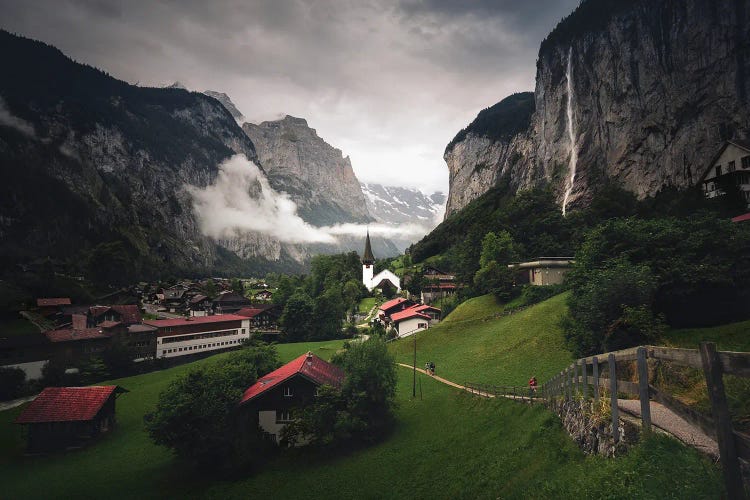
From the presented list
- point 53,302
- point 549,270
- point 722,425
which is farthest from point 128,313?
point 722,425

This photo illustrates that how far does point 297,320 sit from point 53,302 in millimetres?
49767

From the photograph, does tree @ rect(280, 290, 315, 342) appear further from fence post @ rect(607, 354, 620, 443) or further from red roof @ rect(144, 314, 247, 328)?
fence post @ rect(607, 354, 620, 443)

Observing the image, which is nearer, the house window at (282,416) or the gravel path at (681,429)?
the gravel path at (681,429)

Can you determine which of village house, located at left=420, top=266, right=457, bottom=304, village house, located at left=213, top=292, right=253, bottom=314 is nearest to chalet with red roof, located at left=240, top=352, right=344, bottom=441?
village house, located at left=420, top=266, right=457, bottom=304

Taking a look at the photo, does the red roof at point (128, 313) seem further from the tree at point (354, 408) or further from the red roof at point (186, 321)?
the tree at point (354, 408)

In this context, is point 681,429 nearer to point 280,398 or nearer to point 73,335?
point 280,398

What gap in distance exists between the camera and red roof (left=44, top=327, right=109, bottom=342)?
58.8 meters

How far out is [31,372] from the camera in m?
55.6

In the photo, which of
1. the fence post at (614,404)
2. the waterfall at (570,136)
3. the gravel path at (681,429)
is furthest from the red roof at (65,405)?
the waterfall at (570,136)

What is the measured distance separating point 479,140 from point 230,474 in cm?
19717

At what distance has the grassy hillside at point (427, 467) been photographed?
8.22 m

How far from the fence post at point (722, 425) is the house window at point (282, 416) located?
3192cm

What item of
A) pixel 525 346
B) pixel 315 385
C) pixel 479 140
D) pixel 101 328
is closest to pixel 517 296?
pixel 525 346

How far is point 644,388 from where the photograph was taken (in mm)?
8203
